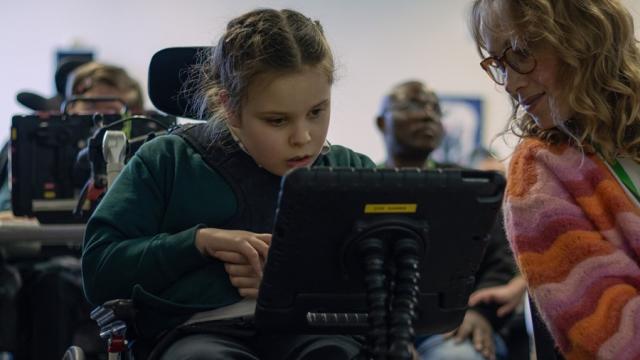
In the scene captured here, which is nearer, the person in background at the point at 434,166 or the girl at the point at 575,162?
the girl at the point at 575,162

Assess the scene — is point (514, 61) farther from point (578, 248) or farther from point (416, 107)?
point (416, 107)

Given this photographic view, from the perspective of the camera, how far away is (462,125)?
4.90m

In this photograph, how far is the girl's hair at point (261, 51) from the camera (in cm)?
131

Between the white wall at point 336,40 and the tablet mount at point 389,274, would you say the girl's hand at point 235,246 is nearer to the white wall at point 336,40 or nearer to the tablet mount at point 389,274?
the tablet mount at point 389,274

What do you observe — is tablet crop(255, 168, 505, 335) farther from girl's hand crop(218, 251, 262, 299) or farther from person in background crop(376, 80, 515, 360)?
person in background crop(376, 80, 515, 360)

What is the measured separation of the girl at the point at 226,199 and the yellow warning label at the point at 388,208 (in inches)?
9.3

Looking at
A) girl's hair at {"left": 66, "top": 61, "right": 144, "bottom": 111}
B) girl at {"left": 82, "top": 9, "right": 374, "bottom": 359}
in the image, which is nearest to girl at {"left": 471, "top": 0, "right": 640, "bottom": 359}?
girl at {"left": 82, "top": 9, "right": 374, "bottom": 359}

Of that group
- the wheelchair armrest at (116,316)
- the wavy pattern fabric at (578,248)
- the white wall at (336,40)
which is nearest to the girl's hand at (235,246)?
the wheelchair armrest at (116,316)

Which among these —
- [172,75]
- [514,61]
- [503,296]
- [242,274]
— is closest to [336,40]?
[503,296]

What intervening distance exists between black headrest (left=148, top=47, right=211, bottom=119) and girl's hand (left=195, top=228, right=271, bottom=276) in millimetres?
407

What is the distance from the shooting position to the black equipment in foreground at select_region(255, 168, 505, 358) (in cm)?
100

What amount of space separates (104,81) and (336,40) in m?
1.88

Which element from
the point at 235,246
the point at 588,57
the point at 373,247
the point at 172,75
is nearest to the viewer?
the point at 373,247

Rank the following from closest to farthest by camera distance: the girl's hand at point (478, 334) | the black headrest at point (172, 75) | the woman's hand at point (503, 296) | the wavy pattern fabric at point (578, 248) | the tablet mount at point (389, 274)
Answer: the tablet mount at point (389, 274) → the wavy pattern fabric at point (578, 248) → the black headrest at point (172, 75) → the girl's hand at point (478, 334) → the woman's hand at point (503, 296)
